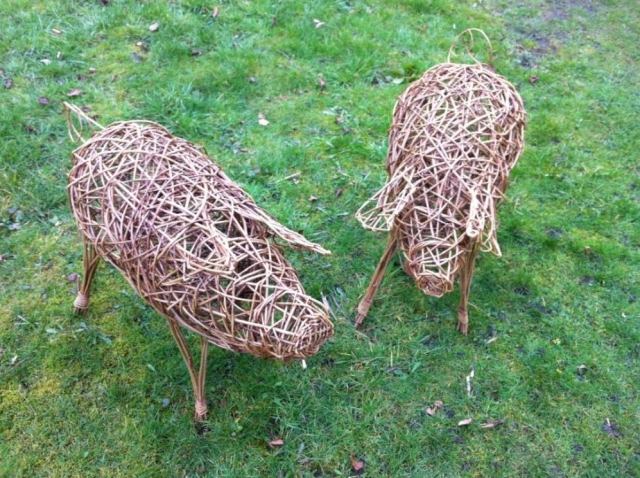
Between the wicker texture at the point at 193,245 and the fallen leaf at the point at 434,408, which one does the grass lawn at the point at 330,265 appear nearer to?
the fallen leaf at the point at 434,408

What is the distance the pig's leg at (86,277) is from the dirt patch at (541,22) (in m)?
5.09

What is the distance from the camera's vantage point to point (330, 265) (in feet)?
14.9

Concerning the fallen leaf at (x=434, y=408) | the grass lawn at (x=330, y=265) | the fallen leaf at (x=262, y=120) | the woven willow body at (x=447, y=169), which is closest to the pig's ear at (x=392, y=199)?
the woven willow body at (x=447, y=169)

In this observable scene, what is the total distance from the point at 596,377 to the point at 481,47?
4004 mm

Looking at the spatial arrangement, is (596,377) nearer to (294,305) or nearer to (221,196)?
(294,305)

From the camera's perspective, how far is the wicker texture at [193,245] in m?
2.89

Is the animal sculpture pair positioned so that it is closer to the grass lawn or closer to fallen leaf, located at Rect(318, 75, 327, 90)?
the grass lawn

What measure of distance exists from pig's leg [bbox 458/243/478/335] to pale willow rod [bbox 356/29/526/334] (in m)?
0.01

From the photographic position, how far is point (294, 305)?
297cm

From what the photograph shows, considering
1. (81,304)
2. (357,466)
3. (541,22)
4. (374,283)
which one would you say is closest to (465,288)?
(374,283)

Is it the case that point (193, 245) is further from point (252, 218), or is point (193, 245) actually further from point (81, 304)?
point (81, 304)

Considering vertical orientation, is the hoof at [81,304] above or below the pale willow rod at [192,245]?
below

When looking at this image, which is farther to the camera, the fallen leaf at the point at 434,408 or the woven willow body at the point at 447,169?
the fallen leaf at the point at 434,408

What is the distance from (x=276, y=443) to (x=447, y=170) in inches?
77.9
